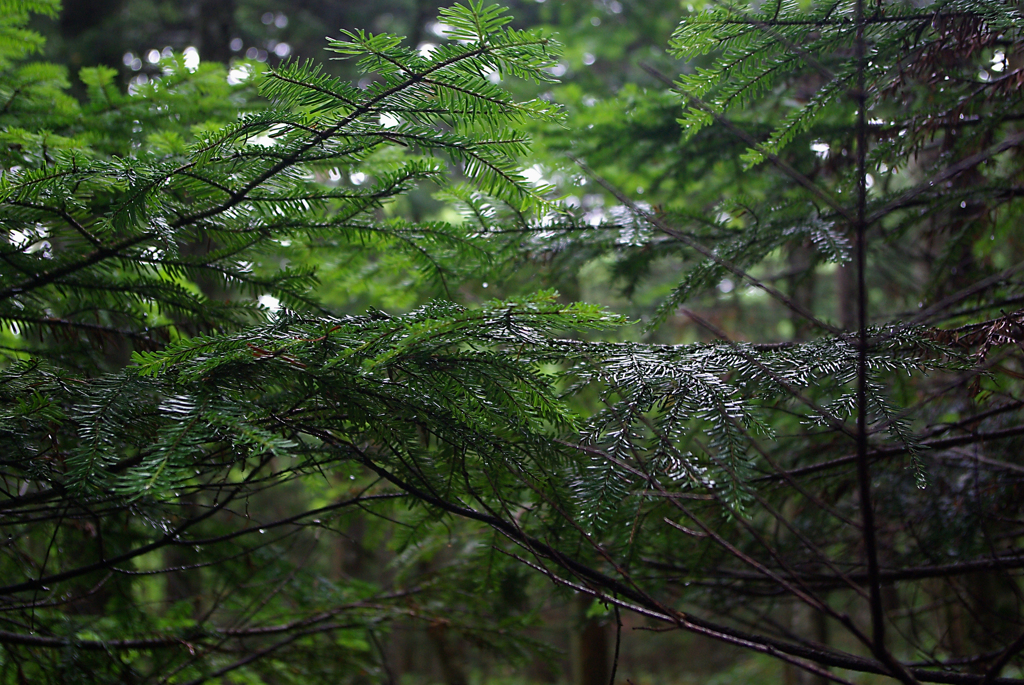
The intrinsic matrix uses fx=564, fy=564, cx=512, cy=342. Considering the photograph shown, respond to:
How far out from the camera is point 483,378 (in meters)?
1.77

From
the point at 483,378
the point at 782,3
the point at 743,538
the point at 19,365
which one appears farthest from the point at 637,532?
the point at 19,365

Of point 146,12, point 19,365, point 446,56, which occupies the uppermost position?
point 146,12

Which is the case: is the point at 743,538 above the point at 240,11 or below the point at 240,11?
below

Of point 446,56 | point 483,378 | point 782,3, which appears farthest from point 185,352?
point 782,3

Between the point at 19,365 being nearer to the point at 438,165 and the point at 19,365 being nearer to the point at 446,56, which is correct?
the point at 438,165

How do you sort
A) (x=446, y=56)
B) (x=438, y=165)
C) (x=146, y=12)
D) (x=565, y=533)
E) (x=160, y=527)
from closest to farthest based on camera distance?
(x=446, y=56) < (x=160, y=527) < (x=438, y=165) < (x=565, y=533) < (x=146, y=12)

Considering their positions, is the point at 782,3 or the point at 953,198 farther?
the point at 953,198

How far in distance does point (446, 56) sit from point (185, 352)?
3.74 ft

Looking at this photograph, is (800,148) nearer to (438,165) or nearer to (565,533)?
(438,165)

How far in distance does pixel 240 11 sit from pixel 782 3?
7202 millimetres

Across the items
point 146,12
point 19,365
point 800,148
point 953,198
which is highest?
point 146,12

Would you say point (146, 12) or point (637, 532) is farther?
point (146, 12)

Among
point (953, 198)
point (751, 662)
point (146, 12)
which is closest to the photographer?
point (953, 198)

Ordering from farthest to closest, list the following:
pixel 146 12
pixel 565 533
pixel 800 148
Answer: pixel 146 12, pixel 800 148, pixel 565 533
